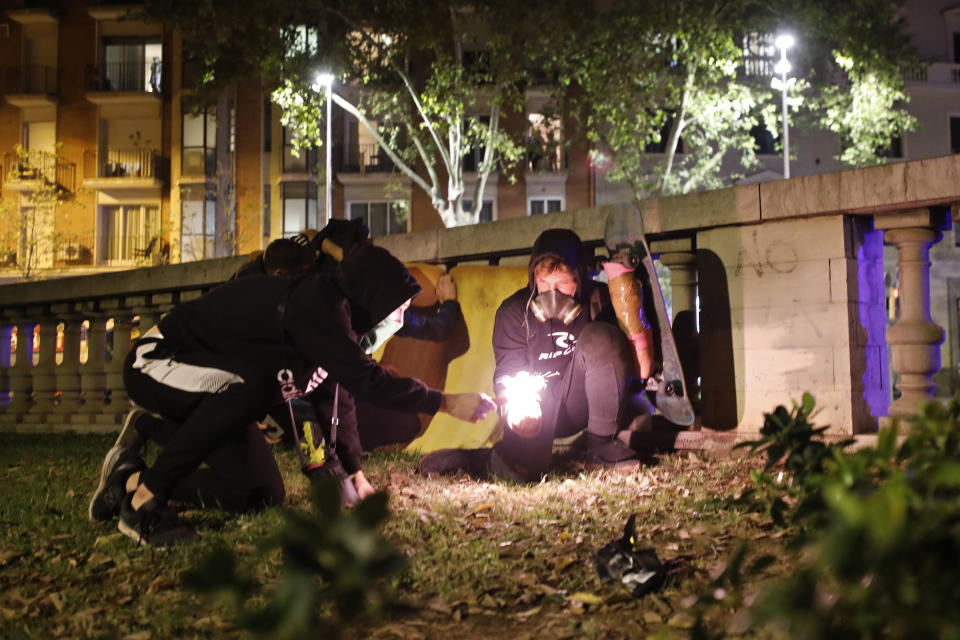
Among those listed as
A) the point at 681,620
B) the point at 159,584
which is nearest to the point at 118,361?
the point at 159,584

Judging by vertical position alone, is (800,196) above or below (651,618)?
above

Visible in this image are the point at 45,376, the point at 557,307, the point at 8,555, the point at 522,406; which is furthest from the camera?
the point at 45,376

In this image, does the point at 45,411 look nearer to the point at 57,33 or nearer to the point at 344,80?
the point at 344,80

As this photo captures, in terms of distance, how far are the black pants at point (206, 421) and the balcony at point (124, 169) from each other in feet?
113

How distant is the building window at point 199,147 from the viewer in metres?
36.7

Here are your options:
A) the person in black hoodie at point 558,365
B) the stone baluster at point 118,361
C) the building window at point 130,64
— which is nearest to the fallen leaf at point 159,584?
the person in black hoodie at point 558,365

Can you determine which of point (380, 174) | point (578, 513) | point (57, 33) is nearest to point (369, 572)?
point (578, 513)

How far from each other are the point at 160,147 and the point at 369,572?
1543 inches

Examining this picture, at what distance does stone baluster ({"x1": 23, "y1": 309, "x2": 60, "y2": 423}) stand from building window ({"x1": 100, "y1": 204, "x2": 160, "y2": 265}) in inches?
1046

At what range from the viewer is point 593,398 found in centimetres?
521

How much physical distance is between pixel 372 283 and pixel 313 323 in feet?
1.22

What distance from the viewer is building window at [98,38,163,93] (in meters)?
37.5

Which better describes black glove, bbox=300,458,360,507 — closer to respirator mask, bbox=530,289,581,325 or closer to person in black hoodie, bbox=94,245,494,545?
person in black hoodie, bbox=94,245,494,545

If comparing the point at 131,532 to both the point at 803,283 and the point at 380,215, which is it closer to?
the point at 803,283
